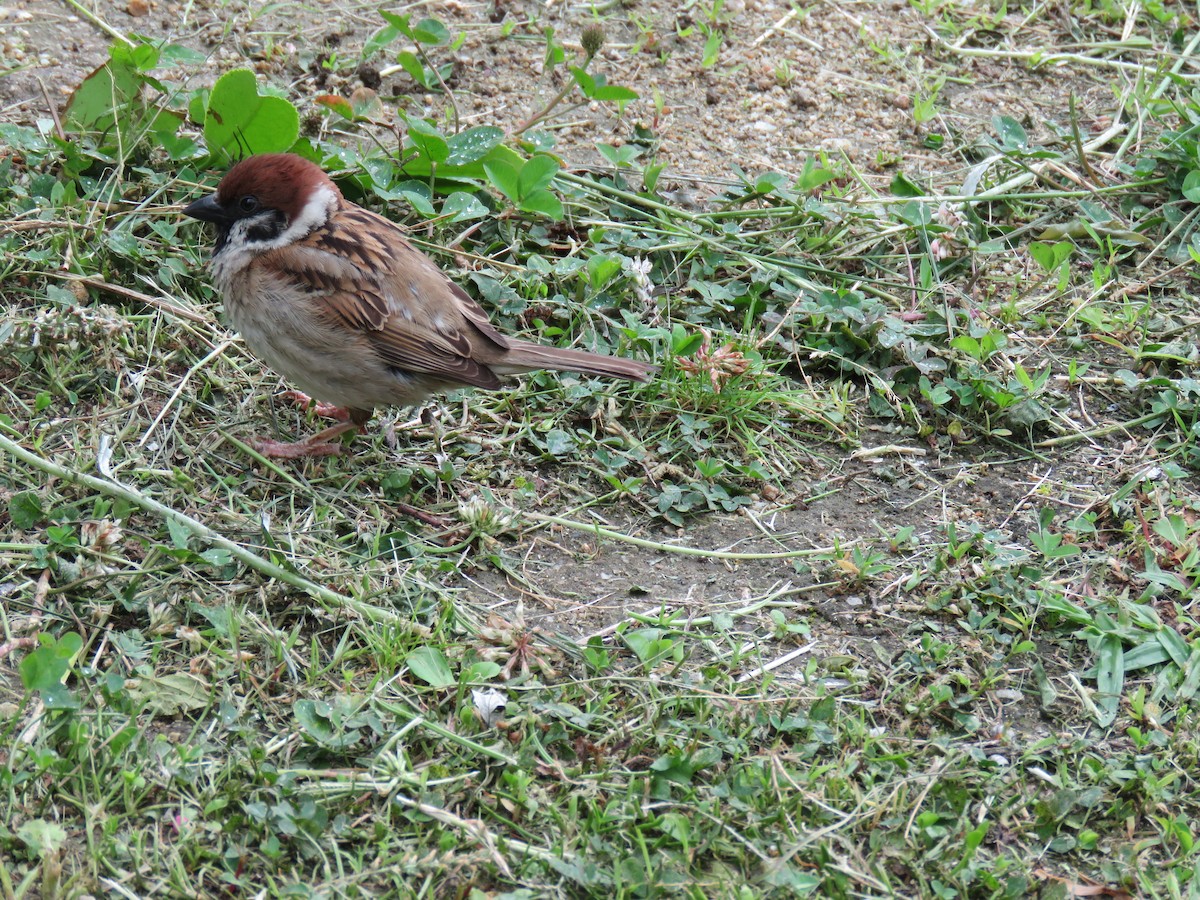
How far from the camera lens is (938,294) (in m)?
4.82

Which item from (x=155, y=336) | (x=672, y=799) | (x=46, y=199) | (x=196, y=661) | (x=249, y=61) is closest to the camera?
(x=672, y=799)

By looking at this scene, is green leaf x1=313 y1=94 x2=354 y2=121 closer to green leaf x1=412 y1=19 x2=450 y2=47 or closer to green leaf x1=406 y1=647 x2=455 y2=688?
green leaf x1=412 y1=19 x2=450 y2=47

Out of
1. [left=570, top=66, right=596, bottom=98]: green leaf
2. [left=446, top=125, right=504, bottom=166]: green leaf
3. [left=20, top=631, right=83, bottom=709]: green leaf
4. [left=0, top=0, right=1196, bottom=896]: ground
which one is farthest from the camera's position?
[left=570, top=66, right=596, bottom=98]: green leaf

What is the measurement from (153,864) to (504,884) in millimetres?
766

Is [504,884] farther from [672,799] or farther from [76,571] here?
[76,571]

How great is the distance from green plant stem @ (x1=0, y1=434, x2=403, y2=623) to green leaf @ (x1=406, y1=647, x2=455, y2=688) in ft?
0.47

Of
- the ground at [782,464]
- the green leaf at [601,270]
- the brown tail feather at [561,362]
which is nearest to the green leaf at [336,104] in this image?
the ground at [782,464]

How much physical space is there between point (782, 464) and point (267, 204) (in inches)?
75.1

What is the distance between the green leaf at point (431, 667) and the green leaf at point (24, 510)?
1209 mm

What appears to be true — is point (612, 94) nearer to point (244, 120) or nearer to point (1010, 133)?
point (244, 120)

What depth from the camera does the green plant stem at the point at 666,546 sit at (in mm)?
3760

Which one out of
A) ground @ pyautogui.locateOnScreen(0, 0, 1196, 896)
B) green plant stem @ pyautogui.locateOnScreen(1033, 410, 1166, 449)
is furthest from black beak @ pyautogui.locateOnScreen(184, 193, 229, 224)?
green plant stem @ pyautogui.locateOnScreen(1033, 410, 1166, 449)

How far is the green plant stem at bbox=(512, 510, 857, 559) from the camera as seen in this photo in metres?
3.76

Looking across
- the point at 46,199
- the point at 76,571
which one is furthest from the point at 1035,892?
the point at 46,199
